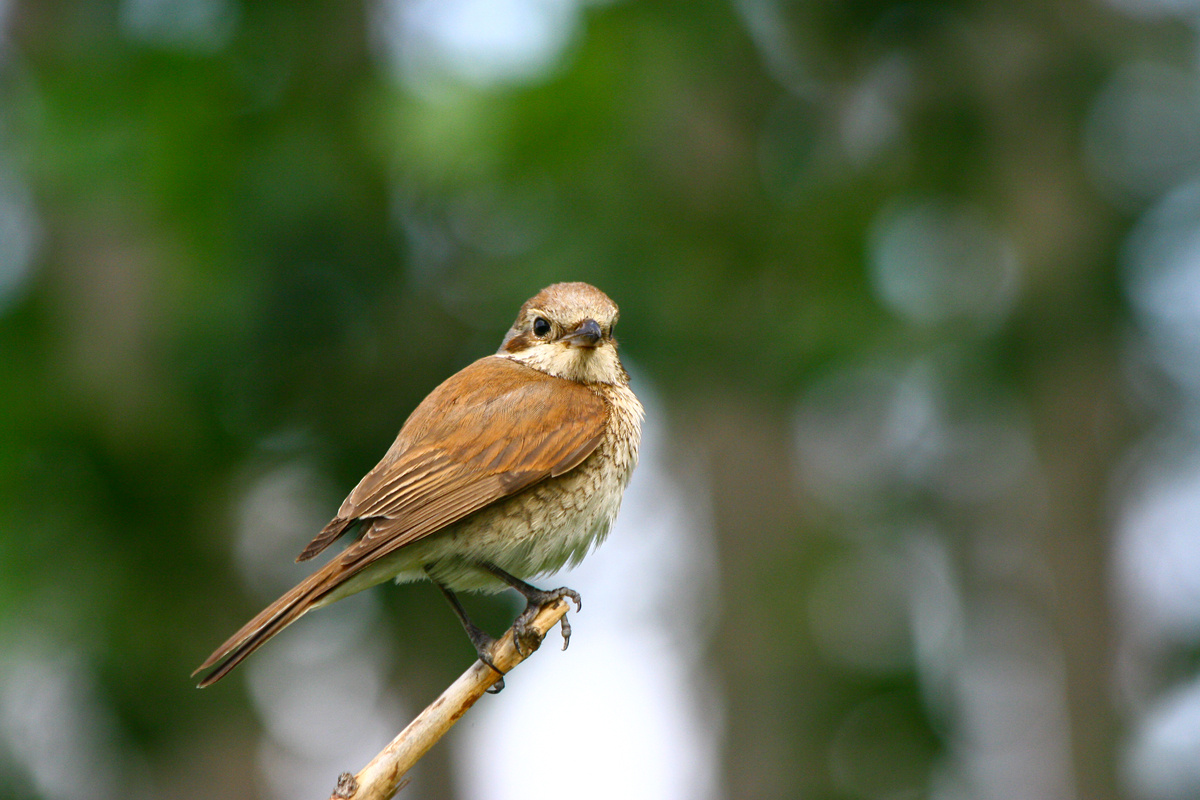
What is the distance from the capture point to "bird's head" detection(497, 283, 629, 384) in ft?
15.4

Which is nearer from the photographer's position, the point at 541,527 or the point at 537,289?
the point at 541,527

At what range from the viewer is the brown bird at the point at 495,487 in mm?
3752

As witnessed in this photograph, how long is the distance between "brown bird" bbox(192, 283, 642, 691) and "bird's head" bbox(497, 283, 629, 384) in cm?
1

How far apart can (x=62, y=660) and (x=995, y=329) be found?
5.74m

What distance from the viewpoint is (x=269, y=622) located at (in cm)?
318

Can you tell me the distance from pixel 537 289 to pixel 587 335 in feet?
5.25

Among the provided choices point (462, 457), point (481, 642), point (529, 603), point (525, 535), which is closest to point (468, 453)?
point (462, 457)

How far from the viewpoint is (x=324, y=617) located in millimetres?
6512

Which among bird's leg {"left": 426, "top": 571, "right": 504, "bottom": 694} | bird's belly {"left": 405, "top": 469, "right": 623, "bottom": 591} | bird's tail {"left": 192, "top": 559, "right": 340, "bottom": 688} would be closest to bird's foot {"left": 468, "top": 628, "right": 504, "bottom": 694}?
bird's leg {"left": 426, "top": 571, "right": 504, "bottom": 694}

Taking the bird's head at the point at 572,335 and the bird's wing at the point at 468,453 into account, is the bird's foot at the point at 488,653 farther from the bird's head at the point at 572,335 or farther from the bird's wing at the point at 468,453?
the bird's head at the point at 572,335

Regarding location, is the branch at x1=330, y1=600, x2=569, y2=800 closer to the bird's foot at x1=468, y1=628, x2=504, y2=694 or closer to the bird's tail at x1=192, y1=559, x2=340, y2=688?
the bird's foot at x1=468, y1=628, x2=504, y2=694

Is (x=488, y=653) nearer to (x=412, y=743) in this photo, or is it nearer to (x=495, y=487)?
(x=412, y=743)

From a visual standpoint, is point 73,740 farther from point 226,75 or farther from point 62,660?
point 226,75

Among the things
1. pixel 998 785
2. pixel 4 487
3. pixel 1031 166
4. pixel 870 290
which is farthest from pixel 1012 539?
pixel 4 487
